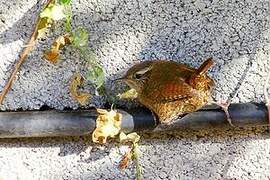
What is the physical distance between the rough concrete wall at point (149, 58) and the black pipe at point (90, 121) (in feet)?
0.18

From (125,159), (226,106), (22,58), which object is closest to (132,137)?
(125,159)

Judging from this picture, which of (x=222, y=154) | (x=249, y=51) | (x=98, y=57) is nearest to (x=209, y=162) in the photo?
(x=222, y=154)

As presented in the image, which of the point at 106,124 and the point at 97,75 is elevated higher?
the point at 97,75

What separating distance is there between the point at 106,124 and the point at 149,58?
262 mm

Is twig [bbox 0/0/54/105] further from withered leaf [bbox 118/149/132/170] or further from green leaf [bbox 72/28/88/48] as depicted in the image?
withered leaf [bbox 118/149/132/170]

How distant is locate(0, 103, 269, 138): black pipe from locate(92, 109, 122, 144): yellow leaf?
27 mm

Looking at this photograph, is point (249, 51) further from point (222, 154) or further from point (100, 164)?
point (100, 164)

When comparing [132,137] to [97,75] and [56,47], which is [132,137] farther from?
[56,47]

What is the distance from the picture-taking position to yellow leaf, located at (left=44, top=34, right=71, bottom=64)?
1.87 meters

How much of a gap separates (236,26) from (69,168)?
0.75 m

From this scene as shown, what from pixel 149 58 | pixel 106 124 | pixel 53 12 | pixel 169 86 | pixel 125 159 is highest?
pixel 53 12

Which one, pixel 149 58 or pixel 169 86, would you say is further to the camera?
pixel 149 58

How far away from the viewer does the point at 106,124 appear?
1905 millimetres

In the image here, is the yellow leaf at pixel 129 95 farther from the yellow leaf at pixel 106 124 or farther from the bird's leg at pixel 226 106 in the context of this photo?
the bird's leg at pixel 226 106
